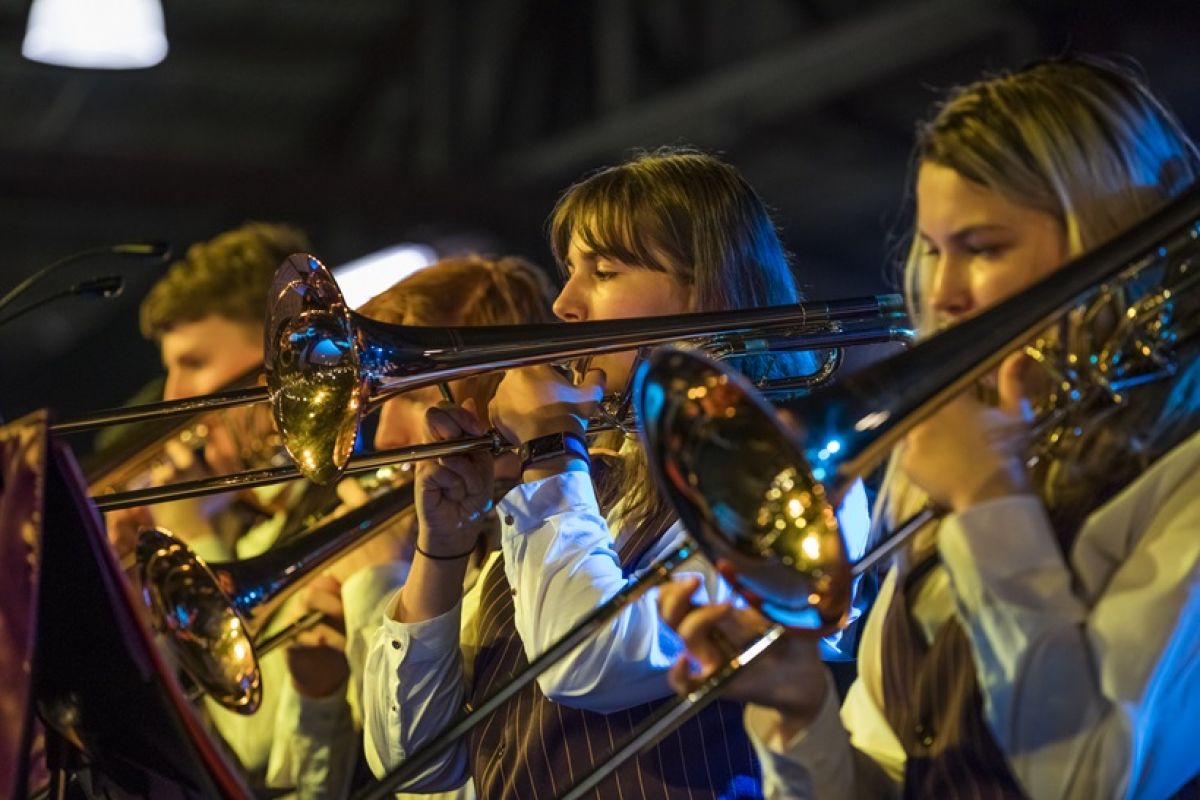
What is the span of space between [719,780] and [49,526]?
0.89 meters

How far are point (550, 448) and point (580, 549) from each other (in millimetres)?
158

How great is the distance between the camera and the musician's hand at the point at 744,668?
5.19 feet

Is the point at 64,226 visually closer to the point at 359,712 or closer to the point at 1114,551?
the point at 359,712

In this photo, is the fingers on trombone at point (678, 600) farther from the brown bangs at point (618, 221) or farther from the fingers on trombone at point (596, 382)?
the brown bangs at point (618, 221)

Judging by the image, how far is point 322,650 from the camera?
3076 millimetres

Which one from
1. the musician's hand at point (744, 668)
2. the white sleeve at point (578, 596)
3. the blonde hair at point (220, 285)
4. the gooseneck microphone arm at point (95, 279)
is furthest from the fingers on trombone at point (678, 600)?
the blonde hair at point (220, 285)

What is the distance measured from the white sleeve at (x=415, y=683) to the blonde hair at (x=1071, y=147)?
76 centimetres

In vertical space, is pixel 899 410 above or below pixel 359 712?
above

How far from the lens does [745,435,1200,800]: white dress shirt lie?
147 centimetres

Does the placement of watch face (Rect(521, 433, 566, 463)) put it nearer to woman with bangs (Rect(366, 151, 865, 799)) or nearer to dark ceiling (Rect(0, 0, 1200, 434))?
woman with bangs (Rect(366, 151, 865, 799))

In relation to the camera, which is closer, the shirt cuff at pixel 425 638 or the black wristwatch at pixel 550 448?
the black wristwatch at pixel 550 448

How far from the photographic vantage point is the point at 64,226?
30.0 feet

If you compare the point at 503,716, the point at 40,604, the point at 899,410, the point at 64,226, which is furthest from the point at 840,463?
the point at 64,226

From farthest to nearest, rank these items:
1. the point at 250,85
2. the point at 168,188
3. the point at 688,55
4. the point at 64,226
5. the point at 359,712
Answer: the point at 64,226
the point at 250,85
the point at 168,188
the point at 688,55
the point at 359,712
